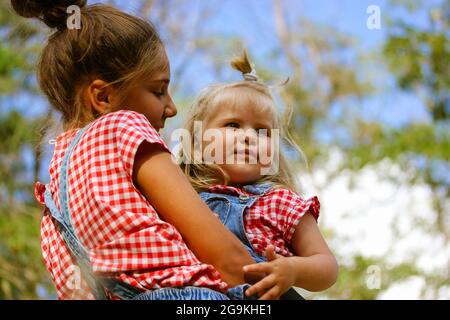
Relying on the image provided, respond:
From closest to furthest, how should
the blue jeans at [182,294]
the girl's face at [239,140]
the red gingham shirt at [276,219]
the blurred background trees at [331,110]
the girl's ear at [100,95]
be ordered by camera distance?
the blue jeans at [182,294] < the girl's ear at [100,95] < the red gingham shirt at [276,219] < the girl's face at [239,140] < the blurred background trees at [331,110]

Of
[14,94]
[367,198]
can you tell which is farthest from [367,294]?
[14,94]

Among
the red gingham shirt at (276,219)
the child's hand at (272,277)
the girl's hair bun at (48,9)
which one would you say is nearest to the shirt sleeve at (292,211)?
the red gingham shirt at (276,219)

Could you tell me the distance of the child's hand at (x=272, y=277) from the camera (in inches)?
38.1

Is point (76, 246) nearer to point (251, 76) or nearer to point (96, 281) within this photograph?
point (96, 281)

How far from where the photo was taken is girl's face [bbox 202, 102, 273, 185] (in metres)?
1.40

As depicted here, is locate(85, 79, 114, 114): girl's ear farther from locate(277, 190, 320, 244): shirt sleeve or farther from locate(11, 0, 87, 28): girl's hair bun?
locate(277, 190, 320, 244): shirt sleeve

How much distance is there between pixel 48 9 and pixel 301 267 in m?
0.60

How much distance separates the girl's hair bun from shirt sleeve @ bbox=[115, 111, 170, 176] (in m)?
0.27

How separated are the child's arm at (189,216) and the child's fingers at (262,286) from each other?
0.07 feet

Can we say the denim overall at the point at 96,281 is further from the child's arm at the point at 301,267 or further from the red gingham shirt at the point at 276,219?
the red gingham shirt at the point at 276,219

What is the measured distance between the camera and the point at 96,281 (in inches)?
39.3

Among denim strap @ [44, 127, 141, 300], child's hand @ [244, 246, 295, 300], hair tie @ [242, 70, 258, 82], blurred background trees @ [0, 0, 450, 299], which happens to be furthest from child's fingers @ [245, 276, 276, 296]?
blurred background trees @ [0, 0, 450, 299]

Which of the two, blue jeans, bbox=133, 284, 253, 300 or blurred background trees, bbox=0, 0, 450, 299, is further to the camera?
blurred background trees, bbox=0, 0, 450, 299
